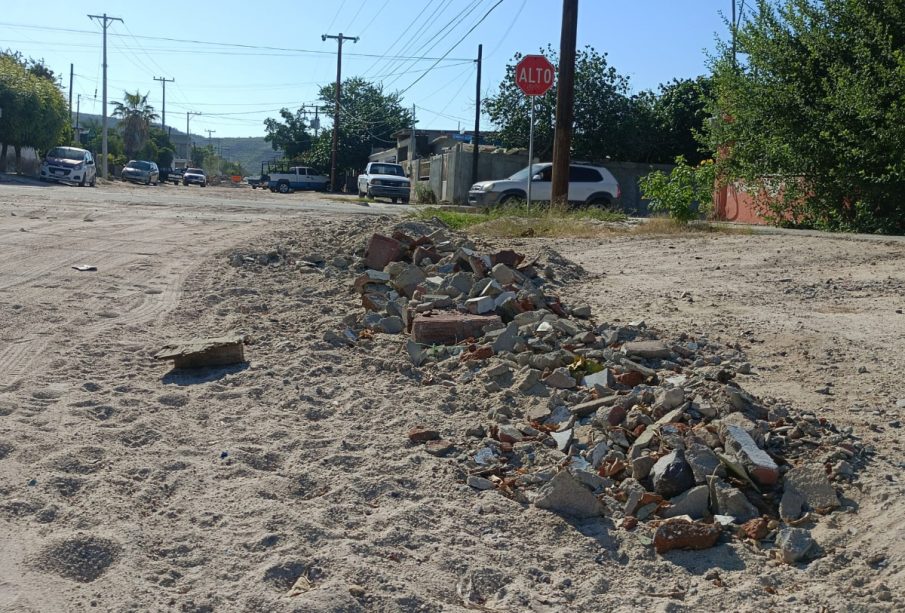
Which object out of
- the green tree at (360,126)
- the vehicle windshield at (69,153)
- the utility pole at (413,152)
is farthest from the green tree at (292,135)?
the vehicle windshield at (69,153)

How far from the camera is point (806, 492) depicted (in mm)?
3670

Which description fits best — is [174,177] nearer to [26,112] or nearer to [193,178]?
[193,178]

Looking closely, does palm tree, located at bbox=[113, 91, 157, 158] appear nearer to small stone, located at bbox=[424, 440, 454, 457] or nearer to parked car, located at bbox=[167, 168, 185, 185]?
parked car, located at bbox=[167, 168, 185, 185]

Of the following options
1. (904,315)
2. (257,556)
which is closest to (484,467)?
(257,556)

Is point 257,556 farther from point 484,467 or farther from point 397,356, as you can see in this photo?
point 397,356

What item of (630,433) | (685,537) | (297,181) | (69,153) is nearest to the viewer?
(685,537)

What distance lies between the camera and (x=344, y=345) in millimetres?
5926

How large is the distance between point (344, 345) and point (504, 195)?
16236mm

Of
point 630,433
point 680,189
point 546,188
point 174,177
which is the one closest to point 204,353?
point 630,433

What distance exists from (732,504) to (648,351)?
1.64 meters

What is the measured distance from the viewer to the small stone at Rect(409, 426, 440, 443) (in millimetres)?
4367

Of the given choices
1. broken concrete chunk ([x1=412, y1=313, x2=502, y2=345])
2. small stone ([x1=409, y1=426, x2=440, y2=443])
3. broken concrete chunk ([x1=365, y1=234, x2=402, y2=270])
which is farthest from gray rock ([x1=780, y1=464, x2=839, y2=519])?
broken concrete chunk ([x1=365, y1=234, x2=402, y2=270])

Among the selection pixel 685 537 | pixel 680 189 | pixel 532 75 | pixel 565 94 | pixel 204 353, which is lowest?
pixel 685 537

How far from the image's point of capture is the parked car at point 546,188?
2169 cm
